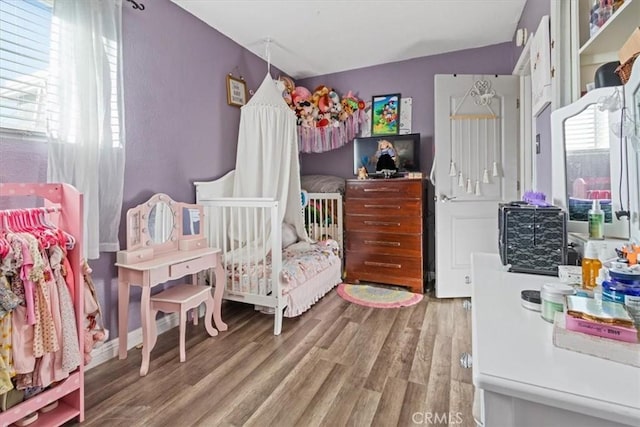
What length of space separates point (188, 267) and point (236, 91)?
1.82m

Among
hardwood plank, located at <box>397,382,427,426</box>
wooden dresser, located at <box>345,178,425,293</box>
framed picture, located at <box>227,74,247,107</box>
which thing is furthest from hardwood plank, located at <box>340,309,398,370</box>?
framed picture, located at <box>227,74,247,107</box>

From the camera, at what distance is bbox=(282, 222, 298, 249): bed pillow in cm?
311

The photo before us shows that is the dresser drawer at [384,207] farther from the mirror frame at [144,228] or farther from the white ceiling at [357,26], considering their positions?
the mirror frame at [144,228]

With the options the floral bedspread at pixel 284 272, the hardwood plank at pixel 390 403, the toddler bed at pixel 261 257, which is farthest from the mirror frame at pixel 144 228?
the hardwood plank at pixel 390 403

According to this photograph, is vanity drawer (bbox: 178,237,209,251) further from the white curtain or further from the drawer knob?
the drawer knob

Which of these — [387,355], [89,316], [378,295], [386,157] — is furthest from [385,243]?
[89,316]

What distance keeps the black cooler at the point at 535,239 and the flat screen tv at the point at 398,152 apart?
6.73 feet

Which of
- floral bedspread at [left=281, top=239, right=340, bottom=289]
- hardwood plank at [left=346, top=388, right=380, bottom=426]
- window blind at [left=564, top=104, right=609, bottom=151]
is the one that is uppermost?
window blind at [left=564, top=104, right=609, bottom=151]

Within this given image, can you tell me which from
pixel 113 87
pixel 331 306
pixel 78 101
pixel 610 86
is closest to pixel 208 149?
pixel 113 87

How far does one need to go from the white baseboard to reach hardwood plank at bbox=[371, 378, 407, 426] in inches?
63.5

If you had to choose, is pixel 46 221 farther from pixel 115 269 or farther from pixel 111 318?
pixel 111 318

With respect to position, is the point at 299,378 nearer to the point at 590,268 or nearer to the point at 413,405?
the point at 413,405

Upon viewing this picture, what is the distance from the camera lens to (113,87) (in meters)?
1.89

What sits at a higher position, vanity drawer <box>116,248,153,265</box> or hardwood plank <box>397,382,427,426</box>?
vanity drawer <box>116,248,153,265</box>
